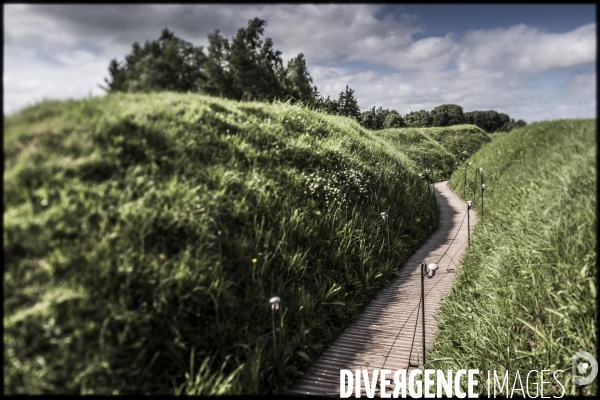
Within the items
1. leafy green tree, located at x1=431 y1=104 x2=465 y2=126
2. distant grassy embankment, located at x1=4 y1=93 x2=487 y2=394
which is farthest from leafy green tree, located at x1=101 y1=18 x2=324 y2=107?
leafy green tree, located at x1=431 y1=104 x2=465 y2=126

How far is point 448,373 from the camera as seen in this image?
202 inches

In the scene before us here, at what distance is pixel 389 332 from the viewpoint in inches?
256

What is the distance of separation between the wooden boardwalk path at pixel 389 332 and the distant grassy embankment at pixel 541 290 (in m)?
0.46

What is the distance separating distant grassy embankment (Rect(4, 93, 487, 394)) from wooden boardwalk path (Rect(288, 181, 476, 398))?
28 cm

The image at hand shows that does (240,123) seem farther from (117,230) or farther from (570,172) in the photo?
(570,172)

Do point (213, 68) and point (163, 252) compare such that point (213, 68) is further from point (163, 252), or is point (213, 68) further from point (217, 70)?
point (163, 252)

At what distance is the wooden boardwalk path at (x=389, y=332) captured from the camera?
17.6ft

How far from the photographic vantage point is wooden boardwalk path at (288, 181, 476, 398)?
5.35 m

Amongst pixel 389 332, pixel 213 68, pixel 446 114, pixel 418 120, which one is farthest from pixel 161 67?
pixel 418 120

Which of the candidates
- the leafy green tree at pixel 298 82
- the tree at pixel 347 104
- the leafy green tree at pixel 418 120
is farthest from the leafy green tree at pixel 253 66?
the leafy green tree at pixel 418 120

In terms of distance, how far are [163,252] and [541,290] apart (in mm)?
5106

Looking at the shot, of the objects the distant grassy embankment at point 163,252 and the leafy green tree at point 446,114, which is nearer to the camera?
the distant grassy embankment at point 163,252

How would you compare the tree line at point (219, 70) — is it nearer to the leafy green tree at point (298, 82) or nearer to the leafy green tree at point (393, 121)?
the leafy green tree at point (298, 82)

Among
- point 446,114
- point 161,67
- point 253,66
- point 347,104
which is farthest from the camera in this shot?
point 446,114
